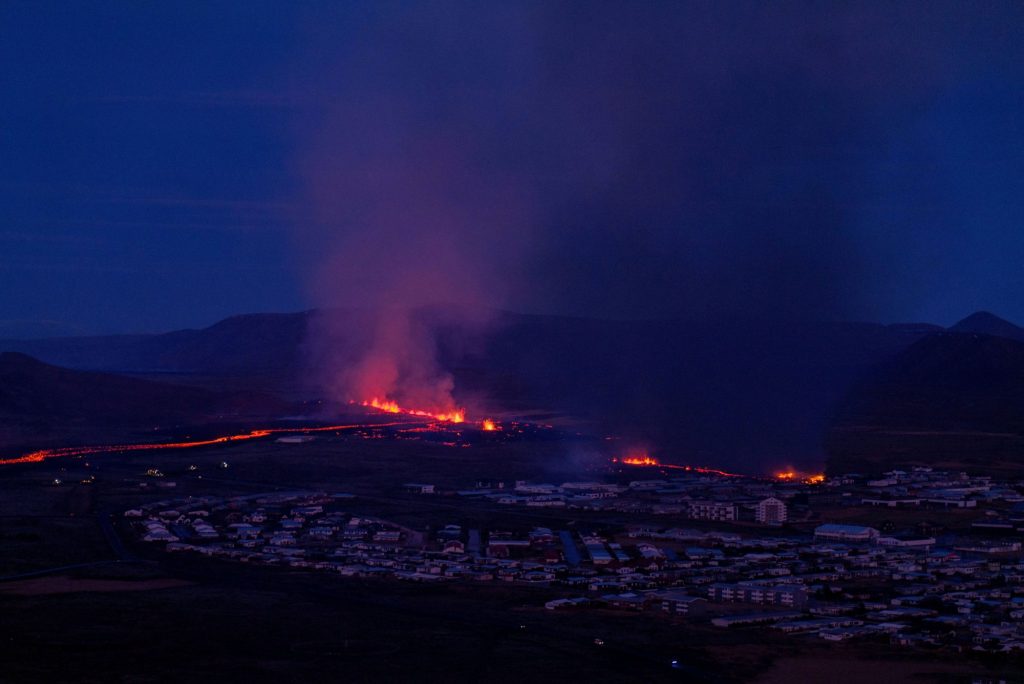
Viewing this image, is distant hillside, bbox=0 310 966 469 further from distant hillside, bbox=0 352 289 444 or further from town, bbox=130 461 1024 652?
distant hillside, bbox=0 352 289 444

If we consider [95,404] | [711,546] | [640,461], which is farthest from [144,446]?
[711,546]

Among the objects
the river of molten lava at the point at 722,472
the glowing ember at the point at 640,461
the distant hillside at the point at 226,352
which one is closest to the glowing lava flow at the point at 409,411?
the glowing ember at the point at 640,461

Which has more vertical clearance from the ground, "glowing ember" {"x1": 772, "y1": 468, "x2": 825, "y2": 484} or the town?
"glowing ember" {"x1": 772, "y1": 468, "x2": 825, "y2": 484}

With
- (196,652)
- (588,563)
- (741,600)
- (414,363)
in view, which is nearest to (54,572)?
(196,652)

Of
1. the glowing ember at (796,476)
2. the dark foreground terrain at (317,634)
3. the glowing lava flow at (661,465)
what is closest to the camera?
the dark foreground terrain at (317,634)

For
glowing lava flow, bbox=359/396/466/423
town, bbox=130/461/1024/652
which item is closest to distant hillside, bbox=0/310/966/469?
glowing lava flow, bbox=359/396/466/423

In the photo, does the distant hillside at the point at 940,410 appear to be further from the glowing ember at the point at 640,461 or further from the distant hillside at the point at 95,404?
the distant hillside at the point at 95,404

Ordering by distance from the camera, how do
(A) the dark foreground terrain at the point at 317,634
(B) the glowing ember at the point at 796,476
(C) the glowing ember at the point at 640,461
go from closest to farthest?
(A) the dark foreground terrain at the point at 317,634 → (B) the glowing ember at the point at 796,476 → (C) the glowing ember at the point at 640,461
